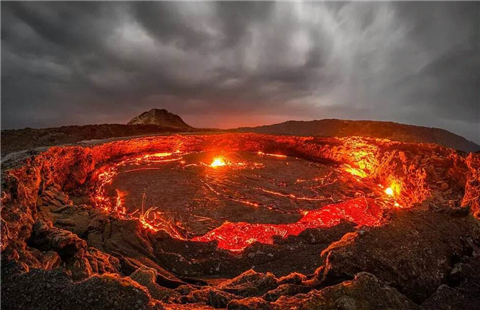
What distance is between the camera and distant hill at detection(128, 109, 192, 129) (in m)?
37.4

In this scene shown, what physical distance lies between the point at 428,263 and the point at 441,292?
22.4 inches

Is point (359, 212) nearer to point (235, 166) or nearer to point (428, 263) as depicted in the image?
point (428, 263)

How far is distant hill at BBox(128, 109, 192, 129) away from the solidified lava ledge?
67.2 feet

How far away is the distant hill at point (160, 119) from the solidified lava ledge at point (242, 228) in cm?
2048

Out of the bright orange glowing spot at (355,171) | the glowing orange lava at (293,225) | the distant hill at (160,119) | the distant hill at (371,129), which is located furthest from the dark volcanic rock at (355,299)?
the distant hill at (160,119)

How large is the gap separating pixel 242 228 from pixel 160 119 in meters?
32.8

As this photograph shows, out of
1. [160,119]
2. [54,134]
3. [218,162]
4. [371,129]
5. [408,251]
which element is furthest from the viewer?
[160,119]

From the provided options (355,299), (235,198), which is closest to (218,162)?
(235,198)

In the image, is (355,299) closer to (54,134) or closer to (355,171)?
(355,171)

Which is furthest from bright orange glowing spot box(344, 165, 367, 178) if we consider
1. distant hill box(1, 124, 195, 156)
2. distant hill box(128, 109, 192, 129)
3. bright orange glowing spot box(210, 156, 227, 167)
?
distant hill box(128, 109, 192, 129)

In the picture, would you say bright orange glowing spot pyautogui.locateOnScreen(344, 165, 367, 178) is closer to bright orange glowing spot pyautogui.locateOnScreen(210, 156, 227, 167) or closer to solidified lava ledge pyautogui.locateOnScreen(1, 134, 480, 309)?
solidified lava ledge pyautogui.locateOnScreen(1, 134, 480, 309)

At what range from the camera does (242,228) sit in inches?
344

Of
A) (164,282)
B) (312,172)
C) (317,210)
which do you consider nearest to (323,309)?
(164,282)

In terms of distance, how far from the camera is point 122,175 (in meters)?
13.8
